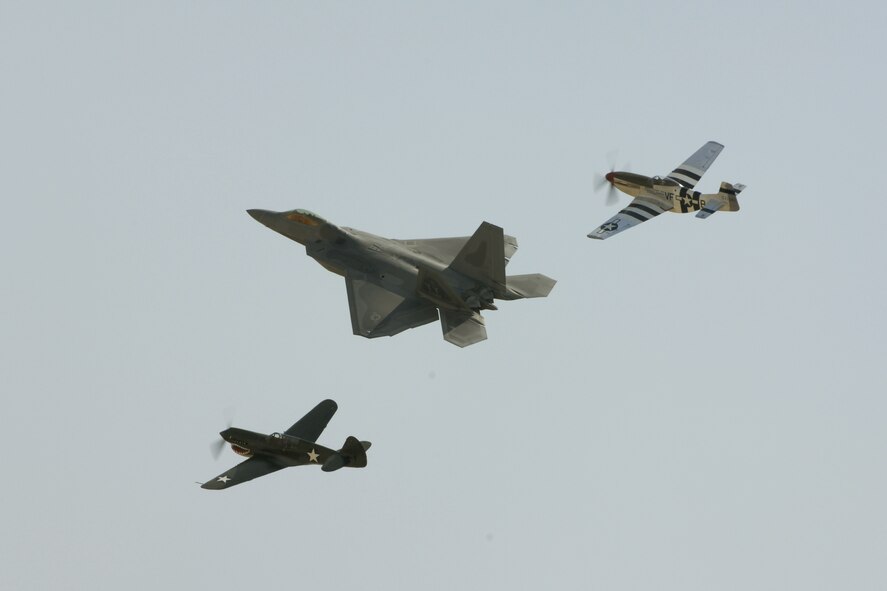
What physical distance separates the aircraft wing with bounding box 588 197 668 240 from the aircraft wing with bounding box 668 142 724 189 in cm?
255

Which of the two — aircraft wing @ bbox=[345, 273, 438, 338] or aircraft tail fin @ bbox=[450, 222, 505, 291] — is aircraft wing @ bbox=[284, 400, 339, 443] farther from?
aircraft tail fin @ bbox=[450, 222, 505, 291]

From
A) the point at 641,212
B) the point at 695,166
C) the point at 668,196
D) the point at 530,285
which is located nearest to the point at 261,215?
the point at 530,285

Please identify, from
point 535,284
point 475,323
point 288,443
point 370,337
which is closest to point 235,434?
point 288,443

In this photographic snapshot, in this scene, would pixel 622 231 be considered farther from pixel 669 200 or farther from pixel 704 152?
pixel 704 152

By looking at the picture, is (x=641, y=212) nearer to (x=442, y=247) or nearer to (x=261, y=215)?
(x=442, y=247)

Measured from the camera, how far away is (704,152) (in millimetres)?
79125

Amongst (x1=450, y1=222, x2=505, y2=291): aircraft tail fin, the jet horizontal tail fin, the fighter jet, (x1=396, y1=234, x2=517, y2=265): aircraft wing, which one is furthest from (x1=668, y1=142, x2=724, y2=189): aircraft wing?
(x1=450, y1=222, x2=505, y2=291): aircraft tail fin

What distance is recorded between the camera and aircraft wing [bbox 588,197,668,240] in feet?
236

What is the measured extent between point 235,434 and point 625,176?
2739 cm

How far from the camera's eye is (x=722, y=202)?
239 feet

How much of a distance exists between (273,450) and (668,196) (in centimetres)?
2622

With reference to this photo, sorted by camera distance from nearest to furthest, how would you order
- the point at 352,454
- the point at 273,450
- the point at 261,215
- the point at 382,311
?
the point at 352,454
the point at 273,450
the point at 382,311
the point at 261,215

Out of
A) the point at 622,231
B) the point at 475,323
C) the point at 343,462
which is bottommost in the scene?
the point at 343,462

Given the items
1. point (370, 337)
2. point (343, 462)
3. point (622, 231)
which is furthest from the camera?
point (622, 231)
